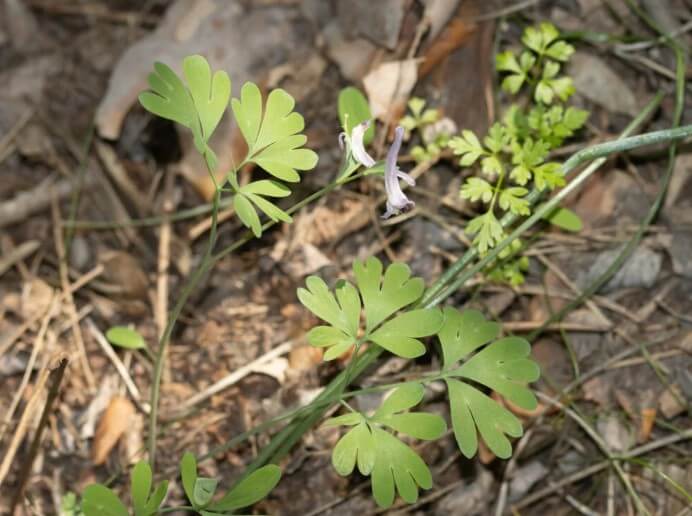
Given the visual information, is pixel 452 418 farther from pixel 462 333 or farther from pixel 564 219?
pixel 564 219

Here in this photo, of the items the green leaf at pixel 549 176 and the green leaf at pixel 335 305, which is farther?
the green leaf at pixel 549 176

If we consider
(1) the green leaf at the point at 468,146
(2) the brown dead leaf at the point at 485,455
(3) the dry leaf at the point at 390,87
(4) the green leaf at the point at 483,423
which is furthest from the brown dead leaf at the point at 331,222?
(4) the green leaf at the point at 483,423

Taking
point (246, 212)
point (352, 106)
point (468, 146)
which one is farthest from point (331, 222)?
point (246, 212)

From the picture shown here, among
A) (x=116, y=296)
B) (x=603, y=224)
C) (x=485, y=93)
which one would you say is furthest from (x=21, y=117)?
(x=603, y=224)

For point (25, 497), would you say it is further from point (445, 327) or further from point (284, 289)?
point (445, 327)

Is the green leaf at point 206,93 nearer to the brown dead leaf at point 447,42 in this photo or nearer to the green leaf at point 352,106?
the green leaf at point 352,106

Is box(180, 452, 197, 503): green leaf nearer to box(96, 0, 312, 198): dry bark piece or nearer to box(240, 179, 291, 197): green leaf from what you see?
box(240, 179, 291, 197): green leaf
